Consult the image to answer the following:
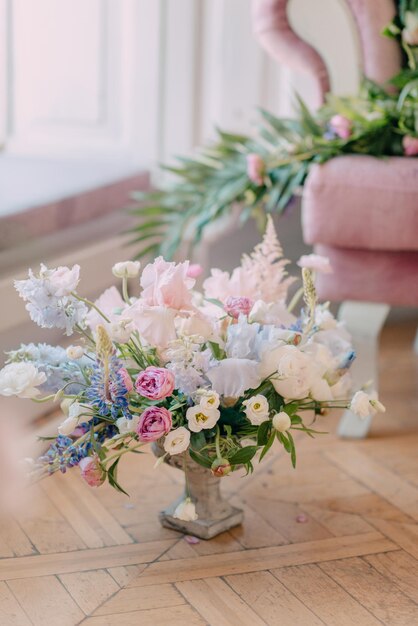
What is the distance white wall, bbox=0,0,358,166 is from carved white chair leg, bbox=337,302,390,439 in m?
0.95

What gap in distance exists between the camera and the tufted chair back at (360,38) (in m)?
2.02

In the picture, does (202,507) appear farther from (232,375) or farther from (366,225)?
(366,225)

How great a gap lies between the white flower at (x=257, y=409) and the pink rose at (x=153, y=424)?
0.36 feet

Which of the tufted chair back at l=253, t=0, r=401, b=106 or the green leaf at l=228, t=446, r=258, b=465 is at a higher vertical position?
the tufted chair back at l=253, t=0, r=401, b=106

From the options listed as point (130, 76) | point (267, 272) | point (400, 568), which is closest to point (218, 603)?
point (400, 568)

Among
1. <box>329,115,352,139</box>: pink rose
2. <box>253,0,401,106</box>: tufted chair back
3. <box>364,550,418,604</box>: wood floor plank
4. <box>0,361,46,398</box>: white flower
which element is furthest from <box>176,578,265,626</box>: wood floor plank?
<box>253,0,401,106</box>: tufted chair back

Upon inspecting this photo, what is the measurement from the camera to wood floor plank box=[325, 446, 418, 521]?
1673 millimetres

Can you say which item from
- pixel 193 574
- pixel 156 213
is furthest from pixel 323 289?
pixel 193 574

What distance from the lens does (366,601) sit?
135 cm

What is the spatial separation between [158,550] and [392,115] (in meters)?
0.96

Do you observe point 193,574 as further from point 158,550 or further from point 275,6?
point 275,6

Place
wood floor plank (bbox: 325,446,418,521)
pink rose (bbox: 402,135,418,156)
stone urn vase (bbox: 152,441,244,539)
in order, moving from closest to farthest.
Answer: stone urn vase (bbox: 152,441,244,539) → wood floor plank (bbox: 325,446,418,521) → pink rose (bbox: 402,135,418,156)

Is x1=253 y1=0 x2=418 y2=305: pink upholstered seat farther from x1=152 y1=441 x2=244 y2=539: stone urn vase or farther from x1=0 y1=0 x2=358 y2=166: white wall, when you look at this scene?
x1=0 y1=0 x2=358 y2=166: white wall

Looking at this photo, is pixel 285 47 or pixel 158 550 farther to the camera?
pixel 285 47
